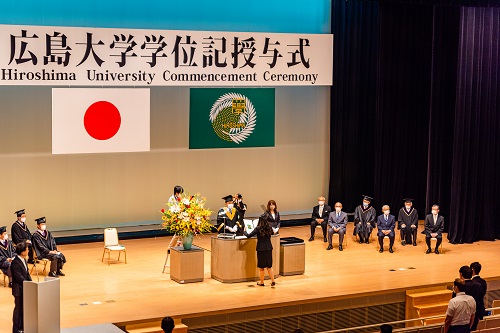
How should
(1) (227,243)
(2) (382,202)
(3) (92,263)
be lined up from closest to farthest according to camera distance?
(1) (227,243) < (3) (92,263) < (2) (382,202)

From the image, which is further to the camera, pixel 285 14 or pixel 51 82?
pixel 285 14

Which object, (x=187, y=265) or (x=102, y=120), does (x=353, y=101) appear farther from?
(x=187, y=265)

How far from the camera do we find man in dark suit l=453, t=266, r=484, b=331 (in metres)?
9.95

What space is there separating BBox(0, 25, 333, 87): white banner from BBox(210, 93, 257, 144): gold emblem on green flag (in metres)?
0.75

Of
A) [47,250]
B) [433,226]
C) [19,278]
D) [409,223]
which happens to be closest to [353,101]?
[409,223]

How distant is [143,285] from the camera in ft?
43.6

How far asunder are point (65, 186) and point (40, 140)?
87 cm

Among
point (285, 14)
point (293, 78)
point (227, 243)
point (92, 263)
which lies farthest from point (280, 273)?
point (285, 14)

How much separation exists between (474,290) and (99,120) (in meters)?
7.20

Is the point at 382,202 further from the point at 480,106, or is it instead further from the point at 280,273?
the point at 280,273

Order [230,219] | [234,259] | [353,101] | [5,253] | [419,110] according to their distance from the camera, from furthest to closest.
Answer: [419,110] → [353,101] → [230,219] → [234,259] → [5,253]

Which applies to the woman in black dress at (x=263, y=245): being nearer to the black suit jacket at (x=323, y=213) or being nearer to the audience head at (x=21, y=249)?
the black suit jacket at (x=323, y=213)

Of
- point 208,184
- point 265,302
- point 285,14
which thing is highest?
point 285,14

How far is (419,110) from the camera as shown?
1828 cm
